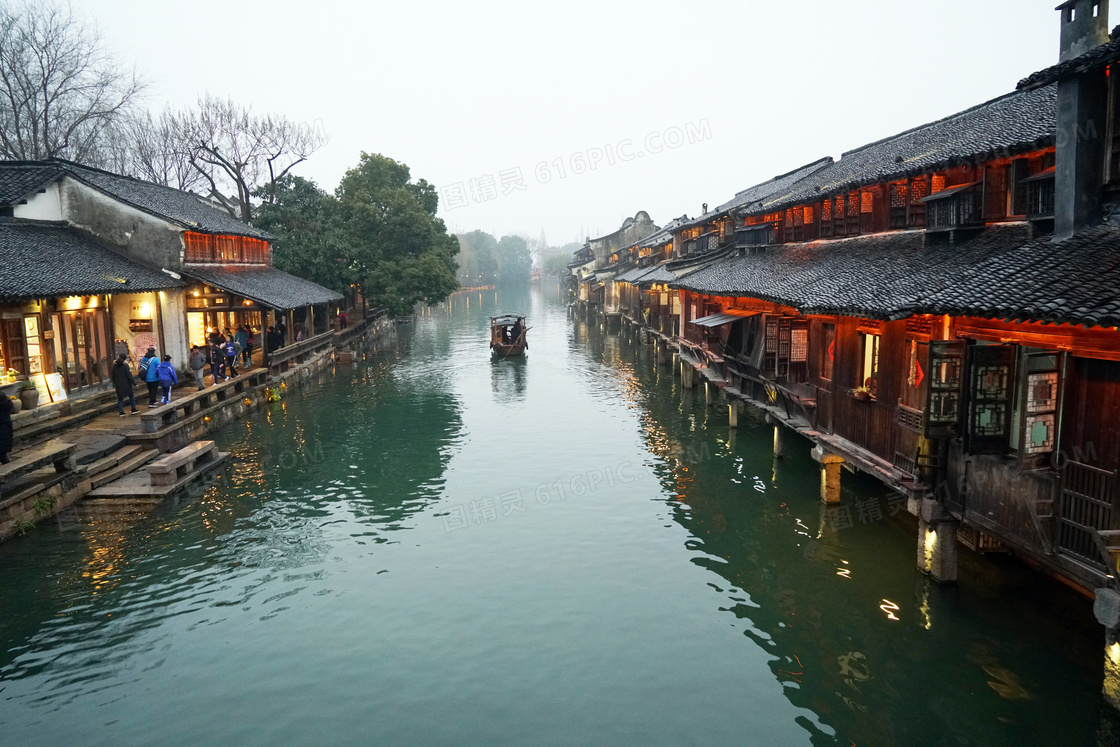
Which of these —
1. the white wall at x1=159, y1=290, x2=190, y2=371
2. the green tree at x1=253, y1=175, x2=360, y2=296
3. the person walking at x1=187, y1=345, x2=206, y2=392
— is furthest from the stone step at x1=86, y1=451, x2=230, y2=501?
the green tree at x1=253, y1=175, x2=360, y2=296

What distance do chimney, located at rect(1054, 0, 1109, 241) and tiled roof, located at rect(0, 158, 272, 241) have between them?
28.2 meters

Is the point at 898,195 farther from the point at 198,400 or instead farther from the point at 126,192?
the point at 126,192

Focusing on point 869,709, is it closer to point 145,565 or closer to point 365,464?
point 145,565

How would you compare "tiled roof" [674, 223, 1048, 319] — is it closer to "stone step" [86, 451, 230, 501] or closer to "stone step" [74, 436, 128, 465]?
"stone step" [86, 451, 230, 501]

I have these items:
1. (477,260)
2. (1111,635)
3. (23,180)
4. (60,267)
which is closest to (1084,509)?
A: (1111,635)

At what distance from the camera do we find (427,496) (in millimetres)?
→ 18297

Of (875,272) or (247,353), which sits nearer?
(875,272)

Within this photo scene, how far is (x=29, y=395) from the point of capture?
19375mm

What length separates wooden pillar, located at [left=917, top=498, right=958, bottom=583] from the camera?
37.7 ft

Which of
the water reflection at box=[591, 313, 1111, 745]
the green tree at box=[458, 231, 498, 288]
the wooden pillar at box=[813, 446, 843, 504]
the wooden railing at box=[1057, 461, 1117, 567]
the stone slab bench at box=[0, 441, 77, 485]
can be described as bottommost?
the water reflection at box=[591, 313, 1111, 745]

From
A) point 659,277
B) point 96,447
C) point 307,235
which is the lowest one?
point 96,447

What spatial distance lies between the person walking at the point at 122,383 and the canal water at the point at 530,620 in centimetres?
485

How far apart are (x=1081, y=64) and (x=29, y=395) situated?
2411 cm

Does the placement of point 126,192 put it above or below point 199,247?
above
